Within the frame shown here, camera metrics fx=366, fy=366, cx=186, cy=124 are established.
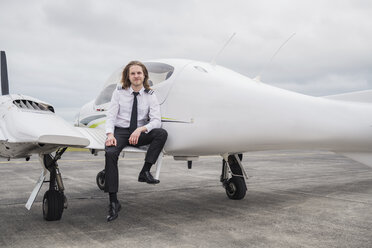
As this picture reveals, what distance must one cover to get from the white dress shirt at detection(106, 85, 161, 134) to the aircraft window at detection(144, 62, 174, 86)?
0.40 m

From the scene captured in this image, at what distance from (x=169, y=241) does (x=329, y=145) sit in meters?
2.62

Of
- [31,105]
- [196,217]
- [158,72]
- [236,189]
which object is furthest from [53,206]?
[236,189]

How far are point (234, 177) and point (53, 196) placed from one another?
11.0 ft

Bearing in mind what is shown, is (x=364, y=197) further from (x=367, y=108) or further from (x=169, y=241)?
(x=169, y=241)

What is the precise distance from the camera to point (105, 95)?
6.37m

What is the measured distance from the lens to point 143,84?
519 cm

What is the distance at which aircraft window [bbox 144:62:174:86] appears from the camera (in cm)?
531

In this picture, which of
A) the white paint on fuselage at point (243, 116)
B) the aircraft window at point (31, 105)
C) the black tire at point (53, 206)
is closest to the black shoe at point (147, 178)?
the white paint on fuselage at point (243, 116)

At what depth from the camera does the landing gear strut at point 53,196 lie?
201 inches

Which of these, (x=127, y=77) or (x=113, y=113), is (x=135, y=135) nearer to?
(x=113, y=113)

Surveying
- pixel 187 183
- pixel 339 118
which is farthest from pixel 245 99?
pixel 187 183

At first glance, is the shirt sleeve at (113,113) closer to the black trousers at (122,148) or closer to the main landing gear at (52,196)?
the black trousers at (122,148)

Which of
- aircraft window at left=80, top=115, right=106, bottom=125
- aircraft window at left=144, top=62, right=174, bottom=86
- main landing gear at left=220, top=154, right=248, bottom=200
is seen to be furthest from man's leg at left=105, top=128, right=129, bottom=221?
main landing gear at left=220, top=154, right=248, bottom=200

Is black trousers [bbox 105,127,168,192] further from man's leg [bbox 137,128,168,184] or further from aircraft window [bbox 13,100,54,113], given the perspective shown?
aircraft window [bbox 13,100,54,113]
